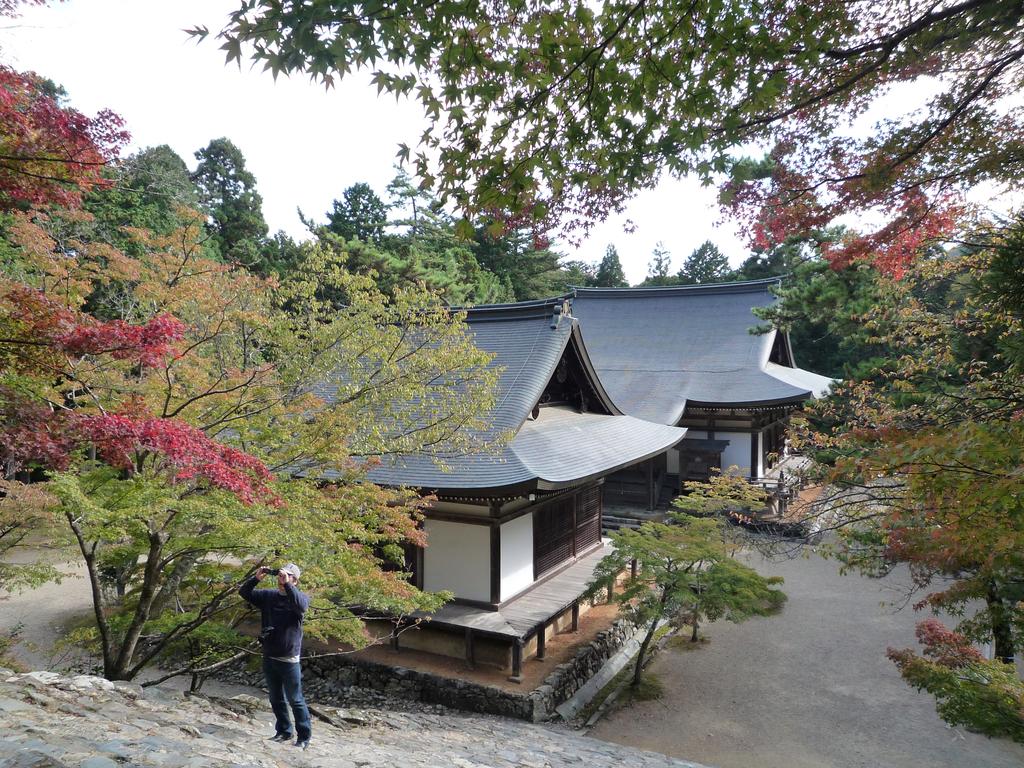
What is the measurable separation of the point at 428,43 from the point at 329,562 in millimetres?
4874

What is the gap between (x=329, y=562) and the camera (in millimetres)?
5852

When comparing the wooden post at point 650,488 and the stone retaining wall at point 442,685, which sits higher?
the wooden post at point 650,488

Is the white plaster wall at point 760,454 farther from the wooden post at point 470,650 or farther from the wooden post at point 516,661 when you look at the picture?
the wooden post at point 470,650

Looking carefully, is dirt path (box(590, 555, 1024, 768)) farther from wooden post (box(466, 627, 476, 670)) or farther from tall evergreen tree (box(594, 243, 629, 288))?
tall evergreen tree (box(594, 243, 629, 288))

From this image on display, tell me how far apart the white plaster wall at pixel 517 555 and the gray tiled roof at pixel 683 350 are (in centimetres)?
755

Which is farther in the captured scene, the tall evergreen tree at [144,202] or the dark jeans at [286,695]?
the tall evergreen tree at [144,202]

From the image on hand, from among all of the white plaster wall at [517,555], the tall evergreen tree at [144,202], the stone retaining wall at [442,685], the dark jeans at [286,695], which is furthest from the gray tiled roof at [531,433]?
the tall evergreen tree at [144,202]

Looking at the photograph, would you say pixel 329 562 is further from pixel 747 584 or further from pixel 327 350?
pixel 747 584

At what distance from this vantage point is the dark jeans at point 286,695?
4523 mm

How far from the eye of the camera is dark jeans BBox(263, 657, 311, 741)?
4.52m

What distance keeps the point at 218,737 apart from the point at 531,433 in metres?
7.05

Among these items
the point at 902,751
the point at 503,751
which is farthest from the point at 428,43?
the point at 902,751

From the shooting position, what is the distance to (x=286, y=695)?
4.58 meters

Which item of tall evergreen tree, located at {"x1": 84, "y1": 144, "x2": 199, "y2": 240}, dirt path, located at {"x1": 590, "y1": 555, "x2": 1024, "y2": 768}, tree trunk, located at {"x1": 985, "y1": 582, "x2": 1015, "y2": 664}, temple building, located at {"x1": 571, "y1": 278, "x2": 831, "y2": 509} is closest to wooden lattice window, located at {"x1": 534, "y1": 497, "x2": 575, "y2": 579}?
dirt path, located at {"x1": 590, "y1": 555, "x2": 1024, "y2": 768}
